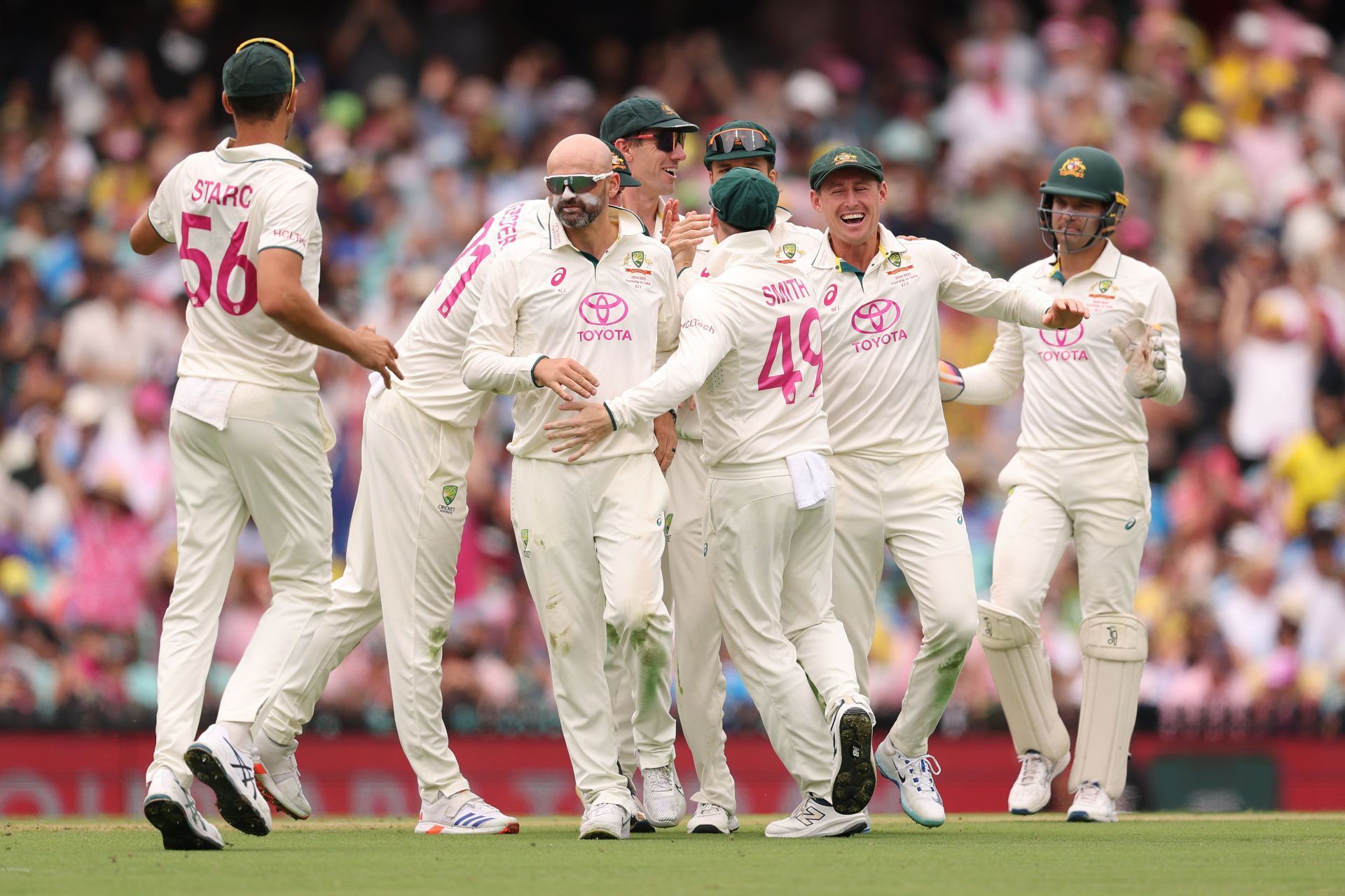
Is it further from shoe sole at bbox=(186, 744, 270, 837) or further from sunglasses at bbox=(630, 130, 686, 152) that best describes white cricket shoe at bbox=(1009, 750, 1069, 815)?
shoe sole at bbox=(186, 744, 270, 837)

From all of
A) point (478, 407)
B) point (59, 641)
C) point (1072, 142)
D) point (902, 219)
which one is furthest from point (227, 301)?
point (1072, 142)

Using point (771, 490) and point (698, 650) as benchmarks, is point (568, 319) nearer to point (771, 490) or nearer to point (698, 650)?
point (771, 490)

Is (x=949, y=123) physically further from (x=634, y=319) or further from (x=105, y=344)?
(x=634, y=319)

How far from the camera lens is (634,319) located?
743 centimetres

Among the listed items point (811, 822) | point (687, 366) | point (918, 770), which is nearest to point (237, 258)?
point (687, 366)

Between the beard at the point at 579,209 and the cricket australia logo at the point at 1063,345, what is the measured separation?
2501 mm

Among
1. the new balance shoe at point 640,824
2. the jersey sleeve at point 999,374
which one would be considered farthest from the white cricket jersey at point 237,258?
the jersey sleeve at point 999,374

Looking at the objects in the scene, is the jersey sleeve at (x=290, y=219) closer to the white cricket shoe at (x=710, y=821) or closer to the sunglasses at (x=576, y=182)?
the sunglasses at (x=576, y=182)

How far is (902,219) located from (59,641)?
277 inches

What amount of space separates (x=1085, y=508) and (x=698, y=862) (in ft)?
10.2

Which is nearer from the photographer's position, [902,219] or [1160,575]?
[1160,575]

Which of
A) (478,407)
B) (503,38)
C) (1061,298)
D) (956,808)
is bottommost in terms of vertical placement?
(956,808)

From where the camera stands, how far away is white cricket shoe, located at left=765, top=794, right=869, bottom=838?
7539mm

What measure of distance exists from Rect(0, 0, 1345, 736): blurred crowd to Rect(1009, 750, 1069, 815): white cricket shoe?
2.30 meters
